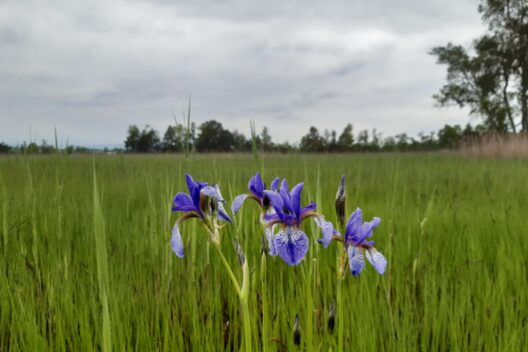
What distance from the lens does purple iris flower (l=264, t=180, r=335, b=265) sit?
28.3 inches

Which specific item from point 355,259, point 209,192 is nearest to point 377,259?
point 355,259

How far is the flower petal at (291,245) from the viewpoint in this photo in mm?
718

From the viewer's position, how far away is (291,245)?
73 centimetres

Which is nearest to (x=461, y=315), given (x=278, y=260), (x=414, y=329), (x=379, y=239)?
(x=414, y=329)

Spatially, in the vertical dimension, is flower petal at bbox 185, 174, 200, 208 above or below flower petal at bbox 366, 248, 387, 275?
above

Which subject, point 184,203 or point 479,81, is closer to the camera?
point 184,203

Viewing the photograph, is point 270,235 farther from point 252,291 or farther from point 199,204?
point 252,291

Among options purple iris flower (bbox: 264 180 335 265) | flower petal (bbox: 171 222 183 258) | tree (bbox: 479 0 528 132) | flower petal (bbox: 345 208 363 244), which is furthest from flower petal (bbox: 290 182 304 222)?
tree (bbox: 479 0 528 132)

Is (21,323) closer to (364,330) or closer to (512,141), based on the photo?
(364,330)

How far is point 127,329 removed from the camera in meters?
Result: 1.50

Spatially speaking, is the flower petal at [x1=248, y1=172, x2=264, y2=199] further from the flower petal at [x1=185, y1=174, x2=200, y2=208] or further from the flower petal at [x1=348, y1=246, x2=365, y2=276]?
the flower petal at [x1=348, y1=246, x2=365, y2=276]

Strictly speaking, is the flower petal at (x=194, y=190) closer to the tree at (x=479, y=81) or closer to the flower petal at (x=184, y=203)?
the flower petal at (x=184, y=203)

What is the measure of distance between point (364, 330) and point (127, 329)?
88cm

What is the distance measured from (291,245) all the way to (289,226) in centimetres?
4
